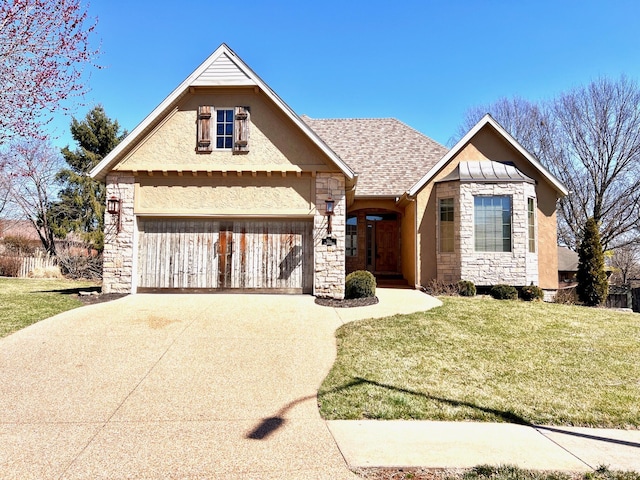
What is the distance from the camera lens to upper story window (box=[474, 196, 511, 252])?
13297mm

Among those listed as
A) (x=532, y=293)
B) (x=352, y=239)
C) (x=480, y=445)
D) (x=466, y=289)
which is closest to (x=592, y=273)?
(x=532, y=293)

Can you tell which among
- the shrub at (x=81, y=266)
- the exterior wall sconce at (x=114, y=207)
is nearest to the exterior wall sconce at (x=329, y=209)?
the exterior wall sconce at (x=114, y=207)

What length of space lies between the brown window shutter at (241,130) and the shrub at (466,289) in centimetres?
845

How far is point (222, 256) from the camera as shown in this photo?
37.4 ft

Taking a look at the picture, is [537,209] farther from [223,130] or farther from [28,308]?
[28,308]

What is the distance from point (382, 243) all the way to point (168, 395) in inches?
533

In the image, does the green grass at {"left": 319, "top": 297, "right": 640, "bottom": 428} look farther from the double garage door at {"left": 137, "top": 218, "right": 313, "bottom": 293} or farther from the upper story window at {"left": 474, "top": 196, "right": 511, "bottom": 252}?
the upper story window at {"left": 474, "top": 196, "right": 511, "bottom": 252}

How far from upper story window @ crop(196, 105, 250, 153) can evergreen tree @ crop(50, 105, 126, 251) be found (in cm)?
1530

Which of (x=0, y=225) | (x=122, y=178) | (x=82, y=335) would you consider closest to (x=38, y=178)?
(x=0, y=225)

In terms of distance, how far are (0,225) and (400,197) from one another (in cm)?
2908

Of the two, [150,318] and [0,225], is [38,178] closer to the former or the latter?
[0,225]

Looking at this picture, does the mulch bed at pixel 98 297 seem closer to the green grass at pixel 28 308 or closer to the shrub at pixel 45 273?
the green grass at pixel 28 308

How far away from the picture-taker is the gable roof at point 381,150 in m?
16.4

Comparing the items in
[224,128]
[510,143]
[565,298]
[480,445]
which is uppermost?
[510,143]
